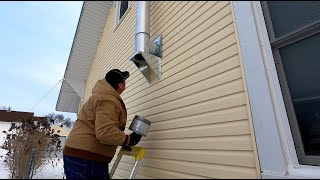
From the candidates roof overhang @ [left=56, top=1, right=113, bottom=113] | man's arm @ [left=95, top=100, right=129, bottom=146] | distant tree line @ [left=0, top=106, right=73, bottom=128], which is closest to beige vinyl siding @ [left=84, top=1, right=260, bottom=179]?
man's arm @ [left=95, top=100, right=129, bottom=146]

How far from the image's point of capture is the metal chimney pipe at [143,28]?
11.8 feet

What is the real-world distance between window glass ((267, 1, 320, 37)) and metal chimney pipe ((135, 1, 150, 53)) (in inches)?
68.3

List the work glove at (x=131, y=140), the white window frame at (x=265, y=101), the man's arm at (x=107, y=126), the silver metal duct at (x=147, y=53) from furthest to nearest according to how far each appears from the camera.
→ the silver metal duct at (x=147, y=53), the work glove at (x=131, y=140), the man's arm at (x=107, y=126), the white window frame at (x=265, y=101)

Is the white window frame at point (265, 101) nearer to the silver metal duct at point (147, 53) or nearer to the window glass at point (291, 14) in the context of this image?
the window glass at point (291, 14)

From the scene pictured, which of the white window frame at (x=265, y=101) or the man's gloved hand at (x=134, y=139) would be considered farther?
the man's gloved hand at (x=134, y=139)

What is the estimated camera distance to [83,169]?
2.65m

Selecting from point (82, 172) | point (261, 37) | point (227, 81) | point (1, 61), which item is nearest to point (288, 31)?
point (261, 37)

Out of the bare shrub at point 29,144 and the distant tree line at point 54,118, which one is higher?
the distant tree line at point 54,118

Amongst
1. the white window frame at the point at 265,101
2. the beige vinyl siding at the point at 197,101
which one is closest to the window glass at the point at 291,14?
the white window frame at the point at 265,101

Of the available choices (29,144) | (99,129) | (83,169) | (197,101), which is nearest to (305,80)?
(197,101)

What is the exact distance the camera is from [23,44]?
229 inches

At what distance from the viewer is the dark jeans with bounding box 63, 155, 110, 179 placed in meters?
2.64

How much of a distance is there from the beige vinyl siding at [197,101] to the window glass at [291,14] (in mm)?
424

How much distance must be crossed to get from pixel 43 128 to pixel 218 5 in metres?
A: 4.61
